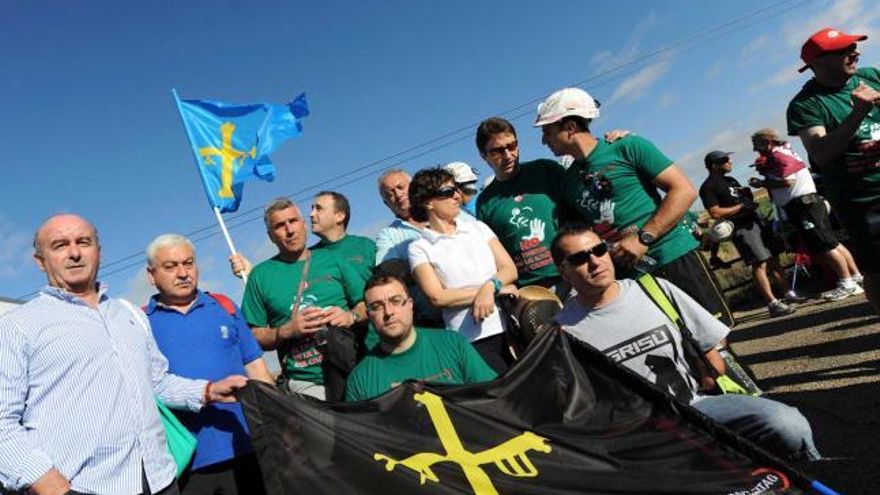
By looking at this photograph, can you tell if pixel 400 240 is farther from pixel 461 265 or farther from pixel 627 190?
pixel 627 190

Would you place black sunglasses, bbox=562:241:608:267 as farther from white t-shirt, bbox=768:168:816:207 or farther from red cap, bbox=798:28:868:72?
white t-shirt, bbox=768:168:816:207

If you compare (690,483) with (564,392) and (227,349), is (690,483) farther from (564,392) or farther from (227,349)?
(227,349)

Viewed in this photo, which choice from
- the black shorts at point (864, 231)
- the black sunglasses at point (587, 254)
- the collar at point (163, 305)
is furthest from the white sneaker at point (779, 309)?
the collar at point (163, 305)

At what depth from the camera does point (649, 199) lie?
3.80 meters

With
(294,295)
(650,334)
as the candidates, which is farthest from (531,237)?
(294,295)

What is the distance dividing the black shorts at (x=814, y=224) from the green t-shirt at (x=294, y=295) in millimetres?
5649

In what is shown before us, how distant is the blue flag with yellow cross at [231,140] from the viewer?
22.4 feet

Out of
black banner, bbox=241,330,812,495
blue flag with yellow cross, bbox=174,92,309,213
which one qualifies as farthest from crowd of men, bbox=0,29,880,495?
blue flag with yellow cross, bbox=174,92,309,213

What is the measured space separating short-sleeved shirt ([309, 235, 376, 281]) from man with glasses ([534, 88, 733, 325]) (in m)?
1.43

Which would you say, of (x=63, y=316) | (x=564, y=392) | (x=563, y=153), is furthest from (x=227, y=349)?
(x=563, y=153)

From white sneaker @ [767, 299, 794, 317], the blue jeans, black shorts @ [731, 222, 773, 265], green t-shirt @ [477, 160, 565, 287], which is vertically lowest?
white sneaker @ [767, 299, 794, 317]

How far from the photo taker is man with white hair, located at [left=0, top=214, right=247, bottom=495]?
8.07ft

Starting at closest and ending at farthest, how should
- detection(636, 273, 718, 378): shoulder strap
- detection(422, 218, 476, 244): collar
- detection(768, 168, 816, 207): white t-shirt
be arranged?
detection(636, 273, 718, 378): shoulder strap → detection(422, 218, 476, 244): collar → detection(768, 168, 816, 207): white t-shirt

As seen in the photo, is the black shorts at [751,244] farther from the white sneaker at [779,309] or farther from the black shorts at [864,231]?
the black shorts at [864,231]
